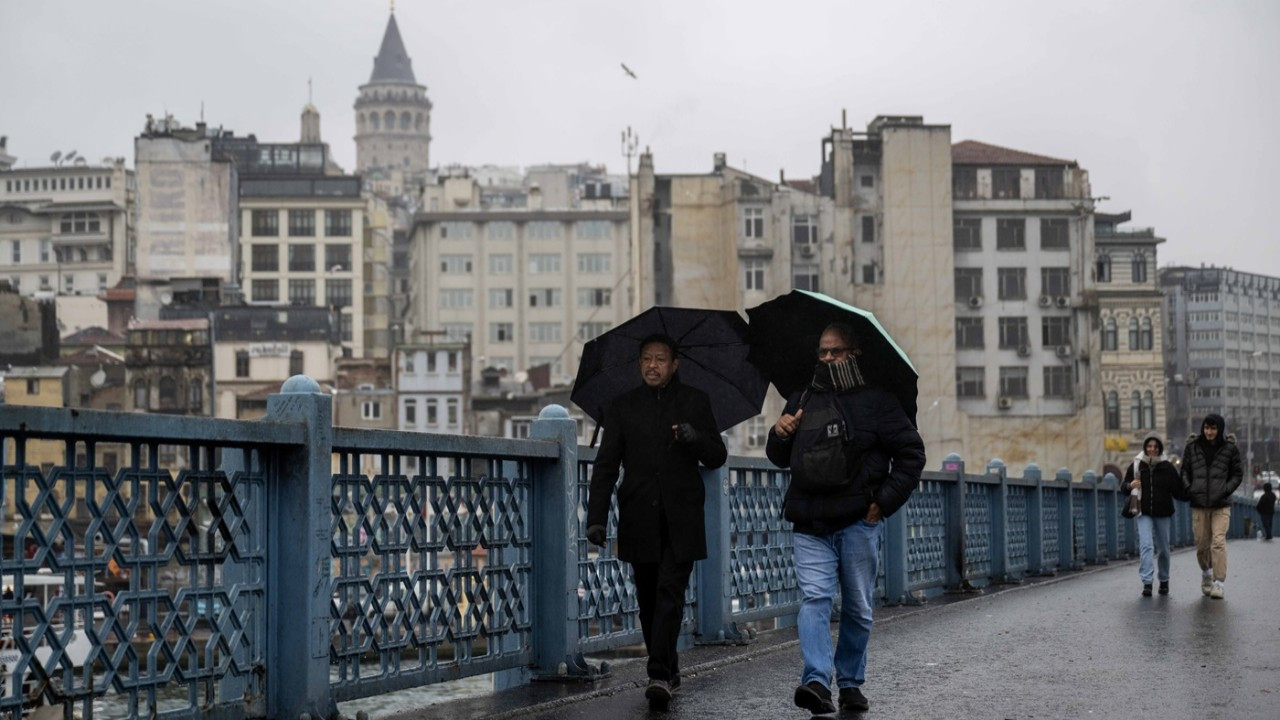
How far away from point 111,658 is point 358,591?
5.71ft

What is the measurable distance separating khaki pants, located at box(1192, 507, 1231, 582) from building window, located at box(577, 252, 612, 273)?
126 meters

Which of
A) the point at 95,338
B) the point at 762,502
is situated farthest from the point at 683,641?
the point at 95,338

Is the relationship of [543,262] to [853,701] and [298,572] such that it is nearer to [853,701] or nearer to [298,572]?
[853,701]

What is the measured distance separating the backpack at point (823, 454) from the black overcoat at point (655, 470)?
0.59 meters

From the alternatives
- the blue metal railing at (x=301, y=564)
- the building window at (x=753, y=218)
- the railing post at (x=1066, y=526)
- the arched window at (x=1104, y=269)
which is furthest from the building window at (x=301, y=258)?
Answer: the blue metal railing at (x=301, y=564)

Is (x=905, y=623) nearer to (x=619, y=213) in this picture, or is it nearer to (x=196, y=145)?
(x=196, y=145)

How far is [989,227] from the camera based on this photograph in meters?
105

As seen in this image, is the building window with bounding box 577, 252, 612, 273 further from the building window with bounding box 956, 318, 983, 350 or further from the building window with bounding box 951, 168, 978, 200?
the building window with bounding box 956, 318, 983, 350

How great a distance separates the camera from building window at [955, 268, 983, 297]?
104 metres

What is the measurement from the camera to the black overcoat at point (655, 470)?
371 inches

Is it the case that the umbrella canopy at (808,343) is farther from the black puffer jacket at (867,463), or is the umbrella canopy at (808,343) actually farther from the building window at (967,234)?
the building window at (967,234)

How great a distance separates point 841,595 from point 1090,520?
834 inches

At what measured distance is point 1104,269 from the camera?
418 ft

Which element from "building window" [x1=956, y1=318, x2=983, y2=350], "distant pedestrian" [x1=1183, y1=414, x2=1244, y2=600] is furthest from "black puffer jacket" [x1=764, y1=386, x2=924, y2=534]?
"building window" [x1=956, y1=318, x2=983, y2=350]
